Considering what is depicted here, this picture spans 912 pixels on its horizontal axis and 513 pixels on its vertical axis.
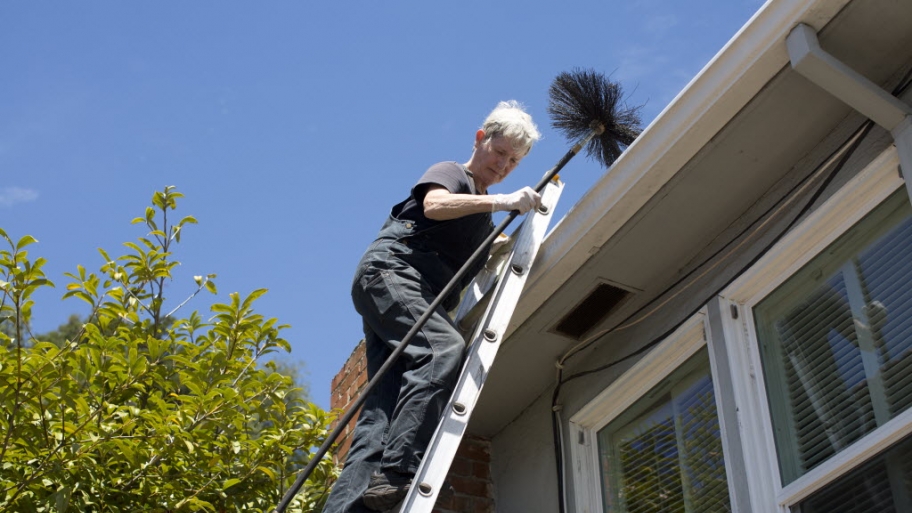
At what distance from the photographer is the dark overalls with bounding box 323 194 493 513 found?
3986 millimetres

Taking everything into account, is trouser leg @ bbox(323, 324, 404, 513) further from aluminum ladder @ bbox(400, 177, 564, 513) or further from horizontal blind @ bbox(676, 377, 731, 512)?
horizontal blind @ bbox(676, 377, 731, 512)

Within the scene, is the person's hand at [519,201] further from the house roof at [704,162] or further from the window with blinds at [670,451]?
the window with blinds at [670,451]

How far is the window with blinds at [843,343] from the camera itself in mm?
3764

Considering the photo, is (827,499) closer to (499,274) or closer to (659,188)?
(659,188)

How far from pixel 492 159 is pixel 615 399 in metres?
1.17

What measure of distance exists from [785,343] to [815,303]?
0.19 m

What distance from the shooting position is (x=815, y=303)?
13.7 ft

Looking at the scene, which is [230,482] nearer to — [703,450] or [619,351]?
[619,351]

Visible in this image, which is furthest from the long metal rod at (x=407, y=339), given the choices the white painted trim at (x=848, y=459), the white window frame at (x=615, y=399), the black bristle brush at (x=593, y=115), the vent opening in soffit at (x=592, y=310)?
the white painted trim at (x=848, y=459)

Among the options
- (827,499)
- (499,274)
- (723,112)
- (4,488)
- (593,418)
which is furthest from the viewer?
(593,418)

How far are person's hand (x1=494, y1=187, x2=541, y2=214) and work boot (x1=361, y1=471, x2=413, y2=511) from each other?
114 cm

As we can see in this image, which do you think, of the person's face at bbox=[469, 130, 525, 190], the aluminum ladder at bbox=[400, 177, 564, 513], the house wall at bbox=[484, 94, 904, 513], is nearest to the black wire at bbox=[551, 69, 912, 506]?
the house wall at bbox=[484, 94, 904, 513]

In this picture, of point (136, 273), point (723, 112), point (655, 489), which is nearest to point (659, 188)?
point (723, 112)

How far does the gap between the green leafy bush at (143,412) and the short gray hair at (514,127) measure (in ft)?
4.07
